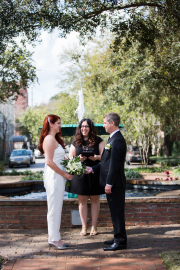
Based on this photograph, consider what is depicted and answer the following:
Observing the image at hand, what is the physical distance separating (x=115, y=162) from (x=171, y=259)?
154cm

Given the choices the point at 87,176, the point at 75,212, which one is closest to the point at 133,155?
the point at 75,212

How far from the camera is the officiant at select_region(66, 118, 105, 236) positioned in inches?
215

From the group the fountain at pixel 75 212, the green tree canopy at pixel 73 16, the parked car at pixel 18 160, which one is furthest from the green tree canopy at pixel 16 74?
the parked car at pixel 18 160

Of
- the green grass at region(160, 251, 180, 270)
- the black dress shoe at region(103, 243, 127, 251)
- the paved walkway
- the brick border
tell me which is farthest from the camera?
the brick border

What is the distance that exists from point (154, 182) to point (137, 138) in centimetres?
1190

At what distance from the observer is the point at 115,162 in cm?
471

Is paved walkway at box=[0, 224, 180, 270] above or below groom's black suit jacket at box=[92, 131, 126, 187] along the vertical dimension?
below

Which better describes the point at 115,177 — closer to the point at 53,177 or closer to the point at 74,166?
the point at 74,166

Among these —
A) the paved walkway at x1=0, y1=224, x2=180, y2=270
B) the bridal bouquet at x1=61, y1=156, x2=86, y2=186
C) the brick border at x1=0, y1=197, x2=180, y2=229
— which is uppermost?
the bridal bouquet at x1=61, y1=156, x2=86, y2=186

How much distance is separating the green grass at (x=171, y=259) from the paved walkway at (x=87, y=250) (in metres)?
0.08

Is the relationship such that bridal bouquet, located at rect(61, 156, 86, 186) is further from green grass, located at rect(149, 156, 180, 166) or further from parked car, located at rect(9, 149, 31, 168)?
parked car, located at rect(9, 149, 31, 168)

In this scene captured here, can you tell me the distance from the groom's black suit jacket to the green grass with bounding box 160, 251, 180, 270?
1.16 meters

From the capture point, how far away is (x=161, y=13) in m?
9.56

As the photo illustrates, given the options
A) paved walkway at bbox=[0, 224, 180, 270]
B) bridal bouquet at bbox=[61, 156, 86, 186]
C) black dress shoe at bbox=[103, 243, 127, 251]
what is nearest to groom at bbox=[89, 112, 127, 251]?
black dress shoe at bbox=[103, 243, 127, 251]
